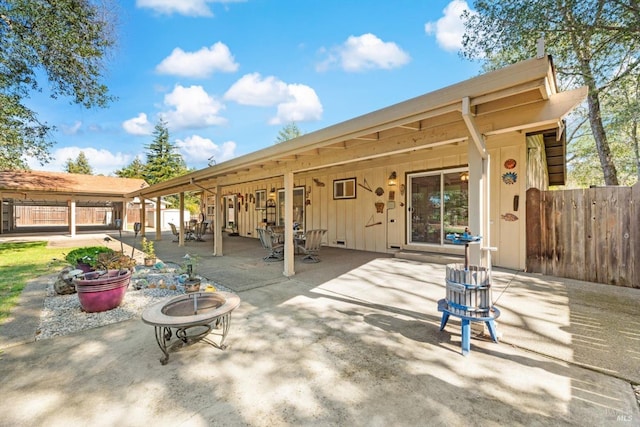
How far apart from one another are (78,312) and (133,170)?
113 feet

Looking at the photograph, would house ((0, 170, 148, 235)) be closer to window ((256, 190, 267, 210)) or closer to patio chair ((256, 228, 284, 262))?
window ((256, 190, 267, 210))

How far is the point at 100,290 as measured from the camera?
11.8ft

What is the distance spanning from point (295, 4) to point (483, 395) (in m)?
10.0

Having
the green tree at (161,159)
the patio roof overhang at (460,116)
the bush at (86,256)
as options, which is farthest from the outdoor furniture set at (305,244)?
the green tree at (161,159)

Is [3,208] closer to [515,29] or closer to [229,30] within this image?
[229,30]

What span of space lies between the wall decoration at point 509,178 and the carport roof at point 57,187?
16417 millimetres

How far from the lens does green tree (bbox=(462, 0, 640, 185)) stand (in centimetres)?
628

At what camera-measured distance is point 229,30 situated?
9.19 m

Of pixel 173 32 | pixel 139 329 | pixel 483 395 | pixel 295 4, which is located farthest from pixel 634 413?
pixel 173 32

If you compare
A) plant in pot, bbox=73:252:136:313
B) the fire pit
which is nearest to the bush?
plant in pot, bbox=73:252:136:313

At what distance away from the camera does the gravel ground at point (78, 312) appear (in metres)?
3.18

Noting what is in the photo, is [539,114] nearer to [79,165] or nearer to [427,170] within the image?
[427,170]

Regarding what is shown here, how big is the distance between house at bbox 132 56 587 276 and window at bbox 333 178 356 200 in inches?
Answer: 1.3

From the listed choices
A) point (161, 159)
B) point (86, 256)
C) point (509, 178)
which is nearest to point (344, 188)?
point (509, 178)
